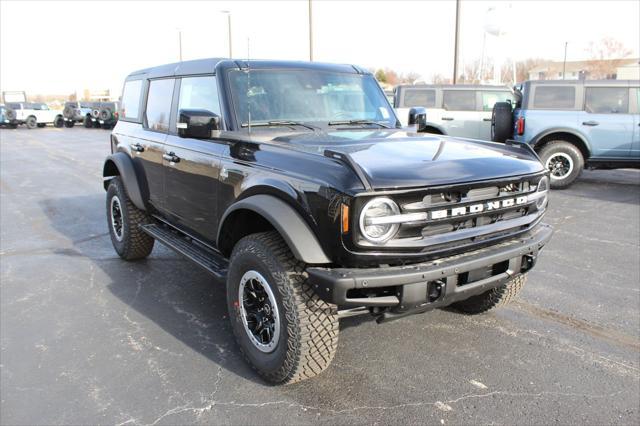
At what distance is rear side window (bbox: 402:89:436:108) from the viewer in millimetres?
11953

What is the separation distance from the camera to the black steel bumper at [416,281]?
2.61m

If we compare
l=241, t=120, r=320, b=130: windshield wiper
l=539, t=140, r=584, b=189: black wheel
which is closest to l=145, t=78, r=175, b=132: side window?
l=241, t=120, r=320, b=130: windshield wiper

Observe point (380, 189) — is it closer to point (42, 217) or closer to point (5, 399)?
point (5, 399)

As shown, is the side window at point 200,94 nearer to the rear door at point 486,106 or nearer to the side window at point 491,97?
the rear door at point 486,106

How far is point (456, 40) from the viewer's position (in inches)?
707

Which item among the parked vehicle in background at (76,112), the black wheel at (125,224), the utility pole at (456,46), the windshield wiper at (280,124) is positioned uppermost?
the utility pole at (456,46)

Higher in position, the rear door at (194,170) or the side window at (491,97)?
the side window at (491,97)

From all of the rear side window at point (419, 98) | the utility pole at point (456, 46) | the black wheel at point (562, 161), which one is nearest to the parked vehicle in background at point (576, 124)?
the black wheel at point (562, 161)

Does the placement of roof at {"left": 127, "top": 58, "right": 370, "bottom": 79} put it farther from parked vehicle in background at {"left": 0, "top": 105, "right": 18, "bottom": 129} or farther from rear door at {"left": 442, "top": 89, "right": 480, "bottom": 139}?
parked vehicle in background at {"left": 0, "top": 105, "right": 18, "bottom": 129}

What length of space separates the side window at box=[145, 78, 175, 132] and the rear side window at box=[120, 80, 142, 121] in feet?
1.07

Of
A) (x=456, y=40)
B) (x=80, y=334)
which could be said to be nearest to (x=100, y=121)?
(x=456, y=40)

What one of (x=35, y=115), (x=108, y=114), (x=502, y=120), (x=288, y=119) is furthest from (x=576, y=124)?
(x=35, y=115)

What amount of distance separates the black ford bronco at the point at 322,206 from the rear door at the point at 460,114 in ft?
24.8

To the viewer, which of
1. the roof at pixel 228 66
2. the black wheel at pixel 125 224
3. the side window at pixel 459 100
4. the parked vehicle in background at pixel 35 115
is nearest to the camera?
the roof at pixel 228 66
